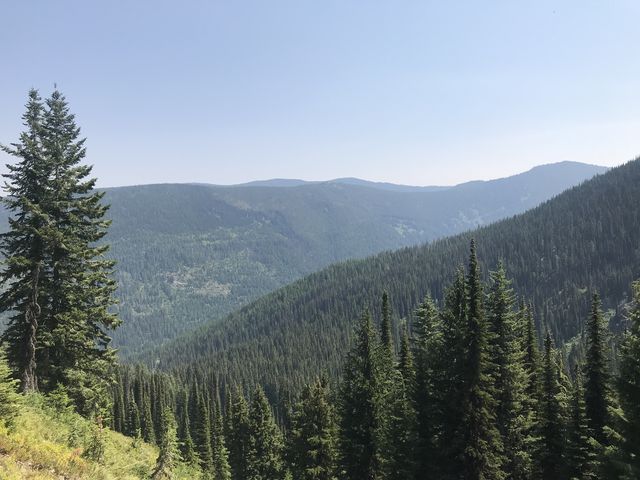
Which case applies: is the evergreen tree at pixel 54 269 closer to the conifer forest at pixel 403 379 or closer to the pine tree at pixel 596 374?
the conifer forest at pixel 403 379

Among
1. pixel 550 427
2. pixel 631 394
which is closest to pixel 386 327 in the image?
pixel 550 427

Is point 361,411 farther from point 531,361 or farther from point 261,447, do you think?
point 261,447


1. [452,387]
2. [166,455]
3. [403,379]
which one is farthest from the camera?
[403,379]

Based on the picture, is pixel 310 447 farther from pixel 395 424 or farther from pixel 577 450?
pixel 577 450

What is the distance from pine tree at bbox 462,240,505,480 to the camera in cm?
2414

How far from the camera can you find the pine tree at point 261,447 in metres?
58.2

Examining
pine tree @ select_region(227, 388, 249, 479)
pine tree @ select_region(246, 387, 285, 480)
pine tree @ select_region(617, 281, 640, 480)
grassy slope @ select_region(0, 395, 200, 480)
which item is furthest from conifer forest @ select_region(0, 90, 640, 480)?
pine tree @ select_region(227, 388, 249, 479)

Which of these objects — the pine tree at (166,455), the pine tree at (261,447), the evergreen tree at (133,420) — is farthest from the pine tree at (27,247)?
the evergreen tree at (133,420)

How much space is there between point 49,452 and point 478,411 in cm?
1953

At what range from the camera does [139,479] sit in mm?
16922

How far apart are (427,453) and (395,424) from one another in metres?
4.37

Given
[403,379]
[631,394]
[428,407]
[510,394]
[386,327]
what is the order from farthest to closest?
[386,327] < [403,379] < [510,394] < [428,407] < [631,394]

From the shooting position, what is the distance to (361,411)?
35.2 m

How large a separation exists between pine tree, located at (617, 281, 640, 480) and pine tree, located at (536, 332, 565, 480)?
1547 cm
